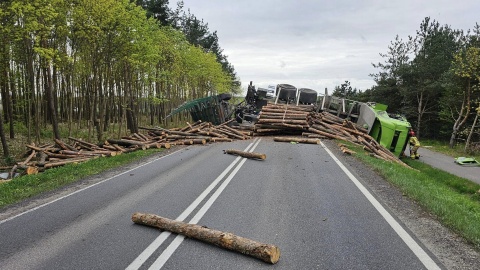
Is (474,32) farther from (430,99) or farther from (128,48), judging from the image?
(128,48)

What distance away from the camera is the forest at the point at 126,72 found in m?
17.9

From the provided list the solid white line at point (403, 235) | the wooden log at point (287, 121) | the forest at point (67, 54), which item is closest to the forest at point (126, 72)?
the forest at point (67, 54)

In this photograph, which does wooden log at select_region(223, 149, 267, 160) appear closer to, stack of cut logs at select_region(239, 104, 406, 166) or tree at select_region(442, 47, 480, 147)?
stack of cut logs at select_region(239, 104, 406, 166)

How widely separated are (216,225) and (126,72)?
22181 millimetres

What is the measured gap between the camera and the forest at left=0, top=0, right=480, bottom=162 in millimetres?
17938

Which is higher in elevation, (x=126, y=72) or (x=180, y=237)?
(x=126, y=72)

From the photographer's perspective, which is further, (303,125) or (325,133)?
(303,125)

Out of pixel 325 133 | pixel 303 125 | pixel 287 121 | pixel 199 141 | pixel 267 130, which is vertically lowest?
pixel 199 141

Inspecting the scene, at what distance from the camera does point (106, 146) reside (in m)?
17.7

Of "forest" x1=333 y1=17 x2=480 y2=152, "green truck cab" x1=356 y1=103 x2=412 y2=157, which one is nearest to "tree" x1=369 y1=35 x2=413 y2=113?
"forest" x1=333 y1=17 x2=480 y2=152

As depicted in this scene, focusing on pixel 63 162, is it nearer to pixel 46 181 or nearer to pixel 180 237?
pixel 46 181

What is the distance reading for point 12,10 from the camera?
13141 mm

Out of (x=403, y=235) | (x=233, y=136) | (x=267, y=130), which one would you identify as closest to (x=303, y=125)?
(x=267, y=130)

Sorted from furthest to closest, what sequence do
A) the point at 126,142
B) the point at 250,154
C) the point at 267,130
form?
the point at 267,130, the point at 126,142, the point at 250,154
